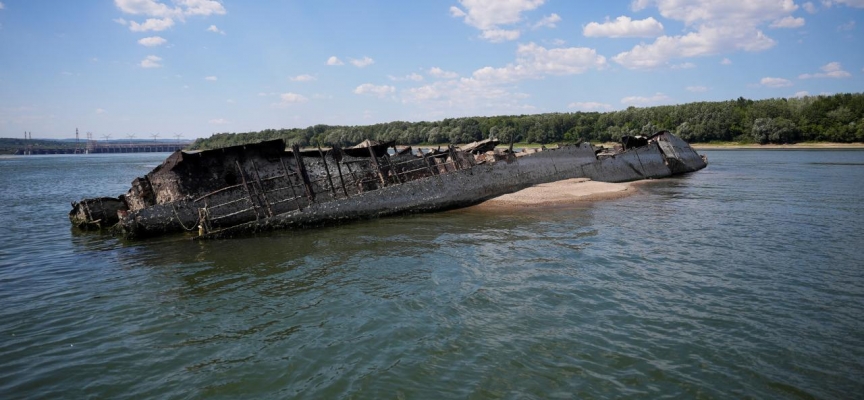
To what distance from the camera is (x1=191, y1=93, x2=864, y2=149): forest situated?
72.2 m

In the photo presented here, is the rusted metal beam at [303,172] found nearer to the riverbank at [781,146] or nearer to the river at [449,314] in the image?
the river at [449,314]

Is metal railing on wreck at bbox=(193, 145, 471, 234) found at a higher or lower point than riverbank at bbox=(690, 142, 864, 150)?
lower

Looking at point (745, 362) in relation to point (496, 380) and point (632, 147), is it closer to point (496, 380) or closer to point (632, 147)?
point (496, 380)

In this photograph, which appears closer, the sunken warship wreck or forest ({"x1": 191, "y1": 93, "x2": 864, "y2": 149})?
the sunken warship wreck

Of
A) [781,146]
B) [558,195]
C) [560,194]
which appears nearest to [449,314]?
[558,195]

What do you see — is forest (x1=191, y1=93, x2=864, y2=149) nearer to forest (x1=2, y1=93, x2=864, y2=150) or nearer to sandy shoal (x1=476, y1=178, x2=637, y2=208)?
forest (x1=2, y1=93, x2=864, y2=150)

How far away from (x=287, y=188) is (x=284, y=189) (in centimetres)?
11

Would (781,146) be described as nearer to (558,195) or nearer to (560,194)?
(560,194)

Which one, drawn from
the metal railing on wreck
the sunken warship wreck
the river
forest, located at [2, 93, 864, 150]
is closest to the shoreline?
the sunken warship wreck

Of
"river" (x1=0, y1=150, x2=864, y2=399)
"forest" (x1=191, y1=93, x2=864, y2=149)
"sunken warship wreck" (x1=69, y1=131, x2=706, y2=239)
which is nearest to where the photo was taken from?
"river" (x1=0, y1=150, x2=864, y2=399)

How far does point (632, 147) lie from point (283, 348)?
27806mm

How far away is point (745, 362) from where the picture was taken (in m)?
6.34

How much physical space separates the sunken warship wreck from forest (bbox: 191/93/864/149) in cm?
3533

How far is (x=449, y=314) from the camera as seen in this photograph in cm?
820
